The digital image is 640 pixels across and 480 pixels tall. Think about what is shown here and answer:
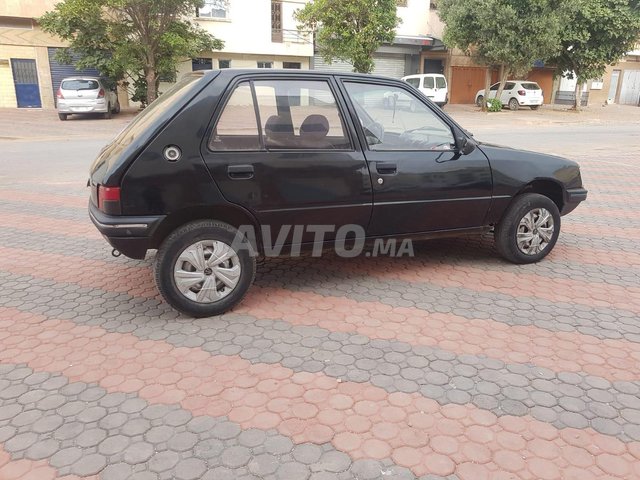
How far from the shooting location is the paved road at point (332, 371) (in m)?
2.45

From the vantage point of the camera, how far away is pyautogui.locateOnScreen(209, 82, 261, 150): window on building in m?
3.63

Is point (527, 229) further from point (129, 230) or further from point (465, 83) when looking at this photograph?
point (465, 83)

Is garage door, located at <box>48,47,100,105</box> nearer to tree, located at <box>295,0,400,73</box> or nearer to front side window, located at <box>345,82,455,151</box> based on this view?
tree, located at <box>295,0,400,73</box>

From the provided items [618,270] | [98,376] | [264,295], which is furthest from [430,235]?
[98,376]

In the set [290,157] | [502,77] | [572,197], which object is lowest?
[572,197]

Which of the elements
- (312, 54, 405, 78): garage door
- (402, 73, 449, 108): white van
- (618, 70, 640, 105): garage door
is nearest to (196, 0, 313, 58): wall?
(312, 54, 405, 78): garage door

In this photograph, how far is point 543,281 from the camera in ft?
15.0

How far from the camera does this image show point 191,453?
97.3 inches

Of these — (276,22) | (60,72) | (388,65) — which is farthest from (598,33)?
(60,72)

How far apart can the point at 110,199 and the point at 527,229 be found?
139 inches

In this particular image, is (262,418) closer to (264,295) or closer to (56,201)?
(264,295)

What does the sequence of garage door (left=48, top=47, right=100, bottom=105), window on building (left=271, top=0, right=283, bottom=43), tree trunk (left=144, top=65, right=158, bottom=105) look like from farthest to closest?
window on building (left=271, top=0, right=283, bottom=43) → garage door (left=48, top=47, right=100, bottom=105) → tree trunk (left=144, top=65, right=158, bottom=105)

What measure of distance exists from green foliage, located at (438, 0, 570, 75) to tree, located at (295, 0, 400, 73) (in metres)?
3.85

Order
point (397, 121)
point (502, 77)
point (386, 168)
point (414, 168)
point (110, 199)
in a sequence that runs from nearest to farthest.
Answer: point (110, 199) < point (386, 168) < point (414, 168) < point (397, 121) < point (502, 77)
